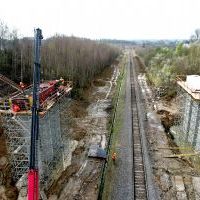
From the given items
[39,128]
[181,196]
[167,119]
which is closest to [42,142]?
[39,128]

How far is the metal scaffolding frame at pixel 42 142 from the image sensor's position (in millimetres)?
18219

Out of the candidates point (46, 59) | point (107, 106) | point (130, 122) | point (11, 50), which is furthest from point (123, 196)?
point (11, 50)

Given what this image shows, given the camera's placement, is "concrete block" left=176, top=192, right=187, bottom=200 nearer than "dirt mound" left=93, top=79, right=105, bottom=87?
Yes

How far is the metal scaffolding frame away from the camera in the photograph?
59.8ft

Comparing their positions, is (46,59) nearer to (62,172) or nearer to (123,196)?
(62,172)

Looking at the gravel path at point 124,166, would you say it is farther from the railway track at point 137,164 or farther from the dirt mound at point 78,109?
the dirt mound at point 78,109

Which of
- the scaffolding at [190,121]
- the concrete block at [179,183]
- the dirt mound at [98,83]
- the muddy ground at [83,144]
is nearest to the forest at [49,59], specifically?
the dirt mound at [98,83]

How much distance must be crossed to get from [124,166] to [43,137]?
6377 millimetres

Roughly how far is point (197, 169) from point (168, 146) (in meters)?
4.38

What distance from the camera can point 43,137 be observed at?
19078 millimetres

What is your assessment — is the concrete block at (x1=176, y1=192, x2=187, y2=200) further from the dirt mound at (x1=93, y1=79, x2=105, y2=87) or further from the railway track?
the dirt mound at (x1=93, y1=79, x2=105, y2=87)

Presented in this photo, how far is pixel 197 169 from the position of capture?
22.3 m

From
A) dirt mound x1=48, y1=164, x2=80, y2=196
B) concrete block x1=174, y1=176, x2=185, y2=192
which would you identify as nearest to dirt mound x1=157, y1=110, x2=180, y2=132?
concrete block x1=174, y1=176, x2=185, y2=192

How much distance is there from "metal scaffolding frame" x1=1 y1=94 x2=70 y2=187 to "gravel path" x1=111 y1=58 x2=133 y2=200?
12.6 feet
